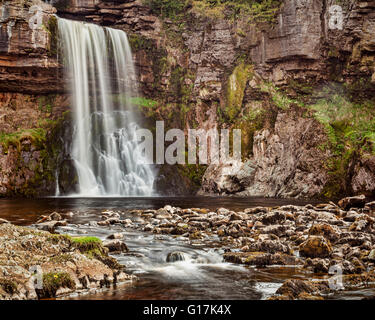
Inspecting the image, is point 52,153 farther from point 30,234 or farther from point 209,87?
point 30,234

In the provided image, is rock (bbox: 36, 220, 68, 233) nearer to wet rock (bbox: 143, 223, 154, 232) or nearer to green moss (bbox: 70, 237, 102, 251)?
wet rock (bbox: 143, 223, 154, 232)

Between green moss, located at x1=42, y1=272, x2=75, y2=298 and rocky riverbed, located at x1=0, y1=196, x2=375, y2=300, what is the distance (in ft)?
0.05

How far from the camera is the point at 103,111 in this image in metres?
30.8

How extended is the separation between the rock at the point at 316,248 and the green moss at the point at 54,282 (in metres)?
4.54

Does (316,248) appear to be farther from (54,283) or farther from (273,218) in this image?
(54,283)

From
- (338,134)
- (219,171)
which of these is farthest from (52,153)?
(338,134)

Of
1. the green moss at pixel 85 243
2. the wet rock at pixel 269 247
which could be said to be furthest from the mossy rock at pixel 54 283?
the wet rock at pixel 269 247

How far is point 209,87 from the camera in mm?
30281

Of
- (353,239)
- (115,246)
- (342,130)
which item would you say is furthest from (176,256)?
(342,130)

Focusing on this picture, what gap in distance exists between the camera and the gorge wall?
83.7 feet

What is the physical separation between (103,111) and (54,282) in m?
26.4

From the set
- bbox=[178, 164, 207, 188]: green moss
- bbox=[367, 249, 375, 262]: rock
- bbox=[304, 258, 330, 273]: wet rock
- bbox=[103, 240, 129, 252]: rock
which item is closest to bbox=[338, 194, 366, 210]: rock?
bbox=[367, 249, 375, 262]: rock

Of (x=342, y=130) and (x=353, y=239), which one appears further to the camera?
(x=342, y=130)
